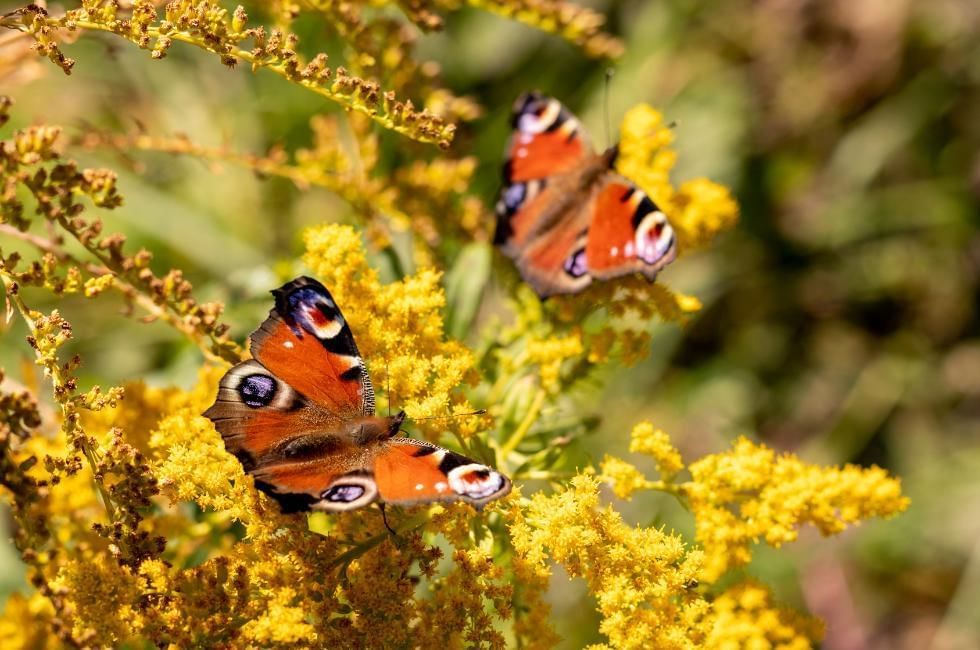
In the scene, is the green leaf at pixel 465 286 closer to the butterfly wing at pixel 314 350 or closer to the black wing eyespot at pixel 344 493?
the butterfly wing at pixel 314 350

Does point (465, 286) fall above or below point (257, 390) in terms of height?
above

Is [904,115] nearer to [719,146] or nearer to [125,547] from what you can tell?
[719,146]

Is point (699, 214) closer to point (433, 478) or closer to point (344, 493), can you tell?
point (433, 478)

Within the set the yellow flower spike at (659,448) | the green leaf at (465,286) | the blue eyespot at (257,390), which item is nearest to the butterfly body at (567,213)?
the green leaf at (465,286)

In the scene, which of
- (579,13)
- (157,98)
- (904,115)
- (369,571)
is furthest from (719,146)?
(369,571)

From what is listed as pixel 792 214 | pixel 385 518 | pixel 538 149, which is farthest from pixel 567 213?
pixel 792 214

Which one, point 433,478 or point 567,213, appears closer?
point 433,478
